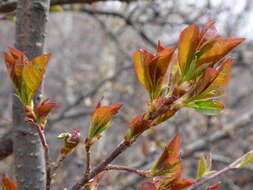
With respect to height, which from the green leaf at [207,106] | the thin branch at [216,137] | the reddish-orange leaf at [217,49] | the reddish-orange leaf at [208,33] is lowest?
the thin branch at [216,137]

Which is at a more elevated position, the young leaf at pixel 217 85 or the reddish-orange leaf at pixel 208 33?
the reddish-orange leaf at pixel 208 33

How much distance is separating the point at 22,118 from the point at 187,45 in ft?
1.46

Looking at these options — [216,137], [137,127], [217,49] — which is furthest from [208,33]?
[216,137]

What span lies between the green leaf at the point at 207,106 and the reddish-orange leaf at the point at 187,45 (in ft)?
0.23

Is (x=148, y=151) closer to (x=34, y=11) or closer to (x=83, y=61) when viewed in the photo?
(x=34, y=11)

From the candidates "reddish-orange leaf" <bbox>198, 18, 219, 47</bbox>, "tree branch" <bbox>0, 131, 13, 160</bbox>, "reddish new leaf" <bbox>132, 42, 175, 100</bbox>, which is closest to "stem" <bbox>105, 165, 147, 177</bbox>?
"reddish new leaf" <bbox>132, 42, 175, 100</bbox>

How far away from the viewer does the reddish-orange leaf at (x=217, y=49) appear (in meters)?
0.44

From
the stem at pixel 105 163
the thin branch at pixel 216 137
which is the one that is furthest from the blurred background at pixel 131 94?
the stem at pixel 105 163

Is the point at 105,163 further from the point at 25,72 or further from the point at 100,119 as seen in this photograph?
the point at 25,72

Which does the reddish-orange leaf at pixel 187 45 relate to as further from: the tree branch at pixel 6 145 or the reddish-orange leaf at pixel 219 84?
the tree branch at pixel 6 145

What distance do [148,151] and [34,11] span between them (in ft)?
5.58

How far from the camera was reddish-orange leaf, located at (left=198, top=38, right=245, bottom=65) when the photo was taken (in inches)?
17.3

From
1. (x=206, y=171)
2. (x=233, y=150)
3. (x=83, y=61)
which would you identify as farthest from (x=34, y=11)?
(x=83, y=61)

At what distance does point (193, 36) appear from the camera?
452 millimetres
